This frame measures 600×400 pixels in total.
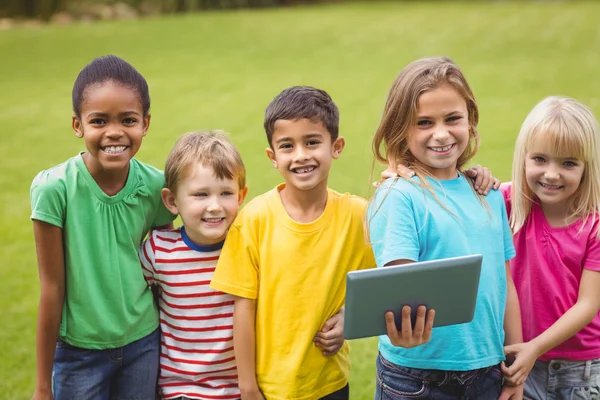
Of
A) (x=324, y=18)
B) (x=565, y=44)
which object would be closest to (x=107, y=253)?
(x=565, y=44)

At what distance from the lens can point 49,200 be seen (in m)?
2.54

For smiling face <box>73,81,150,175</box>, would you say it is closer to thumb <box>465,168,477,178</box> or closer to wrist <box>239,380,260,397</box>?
wrist <box>239,380,260,397</box>

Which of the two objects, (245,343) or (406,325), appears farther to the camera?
(245,343)

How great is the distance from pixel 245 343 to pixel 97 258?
59 centimetres

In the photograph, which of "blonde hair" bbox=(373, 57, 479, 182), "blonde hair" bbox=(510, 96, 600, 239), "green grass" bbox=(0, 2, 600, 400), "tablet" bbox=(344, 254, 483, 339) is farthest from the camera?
"green grass" bbox=(0, 2, 600, 400)

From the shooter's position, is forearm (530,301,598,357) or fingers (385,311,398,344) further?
forearm (530,301,598,357)

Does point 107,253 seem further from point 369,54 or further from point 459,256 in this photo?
point 369,54

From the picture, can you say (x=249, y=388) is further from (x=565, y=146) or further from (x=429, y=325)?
(x=565, y=146)

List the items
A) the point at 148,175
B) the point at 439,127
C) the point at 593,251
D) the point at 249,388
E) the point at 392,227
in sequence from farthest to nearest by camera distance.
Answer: the point at 148,175, the point at 593,251, the point at 249,388, the point at 439,127, the point at 392,227

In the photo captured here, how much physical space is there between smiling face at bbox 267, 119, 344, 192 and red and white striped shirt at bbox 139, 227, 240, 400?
40 centimetres

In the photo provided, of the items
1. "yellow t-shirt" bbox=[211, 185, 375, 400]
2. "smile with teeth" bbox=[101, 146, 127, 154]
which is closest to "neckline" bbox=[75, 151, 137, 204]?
"smile with teeth" bbox=[101, 146, 127, 154]

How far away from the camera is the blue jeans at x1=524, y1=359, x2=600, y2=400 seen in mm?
2725

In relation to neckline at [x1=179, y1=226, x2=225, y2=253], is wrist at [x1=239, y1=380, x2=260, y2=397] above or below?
below

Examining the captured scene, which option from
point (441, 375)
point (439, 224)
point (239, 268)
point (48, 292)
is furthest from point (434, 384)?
point (48, 292)
